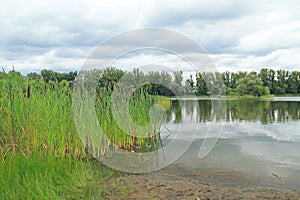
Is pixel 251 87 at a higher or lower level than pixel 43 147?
higher

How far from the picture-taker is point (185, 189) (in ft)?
10.8

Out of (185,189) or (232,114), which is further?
(232,114)

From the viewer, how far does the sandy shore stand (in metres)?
3.11

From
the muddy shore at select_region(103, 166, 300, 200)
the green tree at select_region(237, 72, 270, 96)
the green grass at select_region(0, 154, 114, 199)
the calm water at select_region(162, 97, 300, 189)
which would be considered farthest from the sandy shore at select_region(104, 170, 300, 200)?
the green tree at select_region(237, 72, 270, 96)

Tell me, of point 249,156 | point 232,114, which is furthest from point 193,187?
point 232,114

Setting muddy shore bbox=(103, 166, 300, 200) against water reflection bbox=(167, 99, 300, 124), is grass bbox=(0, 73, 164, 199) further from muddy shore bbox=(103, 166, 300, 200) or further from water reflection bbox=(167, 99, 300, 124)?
water reflection bbox=(167, 99, 300, 124)

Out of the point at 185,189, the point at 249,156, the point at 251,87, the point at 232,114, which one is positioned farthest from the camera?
the point at 251,87

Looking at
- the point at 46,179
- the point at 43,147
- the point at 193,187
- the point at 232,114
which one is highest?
the point at 232,114

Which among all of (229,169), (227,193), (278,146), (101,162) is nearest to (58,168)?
(101,162)

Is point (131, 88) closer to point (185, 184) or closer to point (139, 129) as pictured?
point (139, 129)

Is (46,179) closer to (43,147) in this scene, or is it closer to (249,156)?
(43,147)

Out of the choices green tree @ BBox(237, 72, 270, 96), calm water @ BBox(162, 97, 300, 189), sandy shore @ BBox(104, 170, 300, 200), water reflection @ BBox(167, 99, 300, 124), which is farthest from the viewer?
green tree @ BBox(237, 72, 270, 96)

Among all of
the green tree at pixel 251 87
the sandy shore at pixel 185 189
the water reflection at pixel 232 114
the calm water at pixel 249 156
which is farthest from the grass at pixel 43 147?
the green tree at pixel 251 87

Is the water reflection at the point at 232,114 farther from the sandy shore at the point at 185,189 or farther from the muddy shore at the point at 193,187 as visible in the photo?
the sandy shore at the point at 185,189
